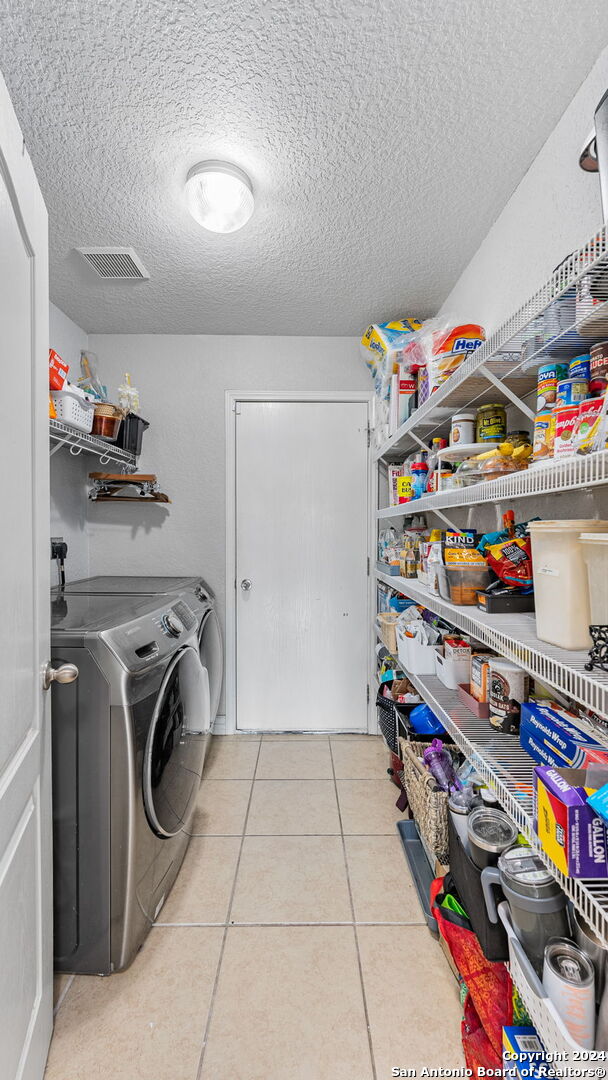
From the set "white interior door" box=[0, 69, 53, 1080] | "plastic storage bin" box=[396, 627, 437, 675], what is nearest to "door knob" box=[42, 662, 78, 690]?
"white interior door" box=[0, 69, 53, 1080]

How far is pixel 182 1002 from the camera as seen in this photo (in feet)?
4.26

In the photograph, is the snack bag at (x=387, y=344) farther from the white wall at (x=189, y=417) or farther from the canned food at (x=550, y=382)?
the canned food at (x=550, y=382)

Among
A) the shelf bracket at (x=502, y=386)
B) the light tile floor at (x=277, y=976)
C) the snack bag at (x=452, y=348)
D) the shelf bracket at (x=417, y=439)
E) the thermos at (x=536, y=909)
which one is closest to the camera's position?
the thermos at (x=536, y=909)

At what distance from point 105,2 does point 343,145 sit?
68 cm

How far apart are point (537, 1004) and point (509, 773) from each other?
359 millimetres

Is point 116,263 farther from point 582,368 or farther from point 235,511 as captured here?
point 582,368

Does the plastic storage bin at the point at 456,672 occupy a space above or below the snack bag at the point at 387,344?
below

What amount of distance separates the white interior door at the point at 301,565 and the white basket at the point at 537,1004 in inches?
77.8

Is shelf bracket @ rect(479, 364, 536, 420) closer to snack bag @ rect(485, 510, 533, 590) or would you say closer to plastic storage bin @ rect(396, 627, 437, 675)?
snack bag @ rect(485, 510, 533, 590)

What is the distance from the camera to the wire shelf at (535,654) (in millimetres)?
685

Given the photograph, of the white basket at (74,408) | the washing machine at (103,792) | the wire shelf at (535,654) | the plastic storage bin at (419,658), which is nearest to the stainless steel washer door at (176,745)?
the washing machine at (103,792)

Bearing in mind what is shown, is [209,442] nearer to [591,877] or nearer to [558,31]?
[558,31]

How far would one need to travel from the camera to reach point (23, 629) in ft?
3.09

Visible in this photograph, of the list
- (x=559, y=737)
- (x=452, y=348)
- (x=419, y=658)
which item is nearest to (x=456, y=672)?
(x=419, y=658)
